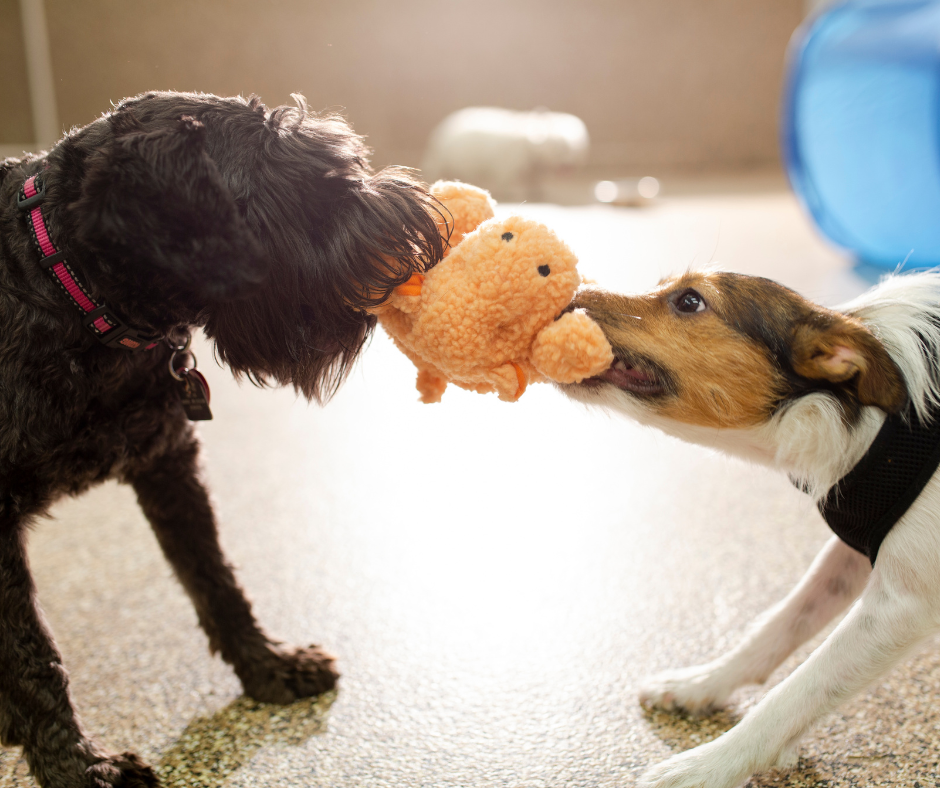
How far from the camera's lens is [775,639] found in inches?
63.2

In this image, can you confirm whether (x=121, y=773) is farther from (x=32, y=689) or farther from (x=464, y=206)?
(x=464, y=206)

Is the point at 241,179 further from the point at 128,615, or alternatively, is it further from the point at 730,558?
the point at 730,558

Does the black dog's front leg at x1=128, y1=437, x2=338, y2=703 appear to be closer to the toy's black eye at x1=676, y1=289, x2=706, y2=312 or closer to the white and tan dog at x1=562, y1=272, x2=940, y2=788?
the white and tan dog at x1=562, y1=272, x2=940, y2=788

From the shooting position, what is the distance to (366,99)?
948 cm

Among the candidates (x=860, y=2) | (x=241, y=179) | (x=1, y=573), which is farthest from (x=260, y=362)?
(x=860, y=2)

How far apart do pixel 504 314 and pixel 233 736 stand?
98 centimetres

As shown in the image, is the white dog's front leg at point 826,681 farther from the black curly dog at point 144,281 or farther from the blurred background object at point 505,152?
the blurred background object at point 505,152

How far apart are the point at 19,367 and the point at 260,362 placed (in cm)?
39

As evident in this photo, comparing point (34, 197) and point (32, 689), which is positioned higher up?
point (34, 197)

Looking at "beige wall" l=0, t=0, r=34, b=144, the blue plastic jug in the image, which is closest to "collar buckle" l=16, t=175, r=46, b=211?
the blue plastic jug

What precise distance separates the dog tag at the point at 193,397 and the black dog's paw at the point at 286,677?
0.55 metres

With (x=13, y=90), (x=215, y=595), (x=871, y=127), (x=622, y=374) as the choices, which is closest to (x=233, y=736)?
(x=215, y=595)

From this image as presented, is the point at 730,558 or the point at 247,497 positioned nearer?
the point at 730,558

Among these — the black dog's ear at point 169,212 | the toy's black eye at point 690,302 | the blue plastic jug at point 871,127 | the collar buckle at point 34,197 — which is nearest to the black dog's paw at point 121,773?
the black dog's ear at point 169,212
